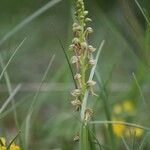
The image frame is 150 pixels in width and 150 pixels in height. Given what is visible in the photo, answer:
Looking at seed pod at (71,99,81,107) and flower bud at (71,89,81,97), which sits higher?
flower bud at (71,89,81,97)

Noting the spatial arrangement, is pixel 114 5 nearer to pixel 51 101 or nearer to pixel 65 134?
pixel 51 101

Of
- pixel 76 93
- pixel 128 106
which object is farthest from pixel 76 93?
pixel 128 106

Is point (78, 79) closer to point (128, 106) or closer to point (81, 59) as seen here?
point (81, 59)

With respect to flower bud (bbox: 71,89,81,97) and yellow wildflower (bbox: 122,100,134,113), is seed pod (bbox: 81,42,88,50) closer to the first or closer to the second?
flower bud (bbox: 71,89,81,97)

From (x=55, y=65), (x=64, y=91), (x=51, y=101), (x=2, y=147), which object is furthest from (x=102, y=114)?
(x=2, y=147)

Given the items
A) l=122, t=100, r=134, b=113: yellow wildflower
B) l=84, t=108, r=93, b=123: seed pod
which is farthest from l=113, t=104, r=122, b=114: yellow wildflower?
l=84, t=108, r=93, b=123: seed pod

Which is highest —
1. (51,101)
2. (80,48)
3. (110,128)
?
(80,48)

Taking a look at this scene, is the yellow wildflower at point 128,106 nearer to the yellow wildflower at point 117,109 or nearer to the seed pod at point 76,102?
the yellow wildflower at point 117,109
